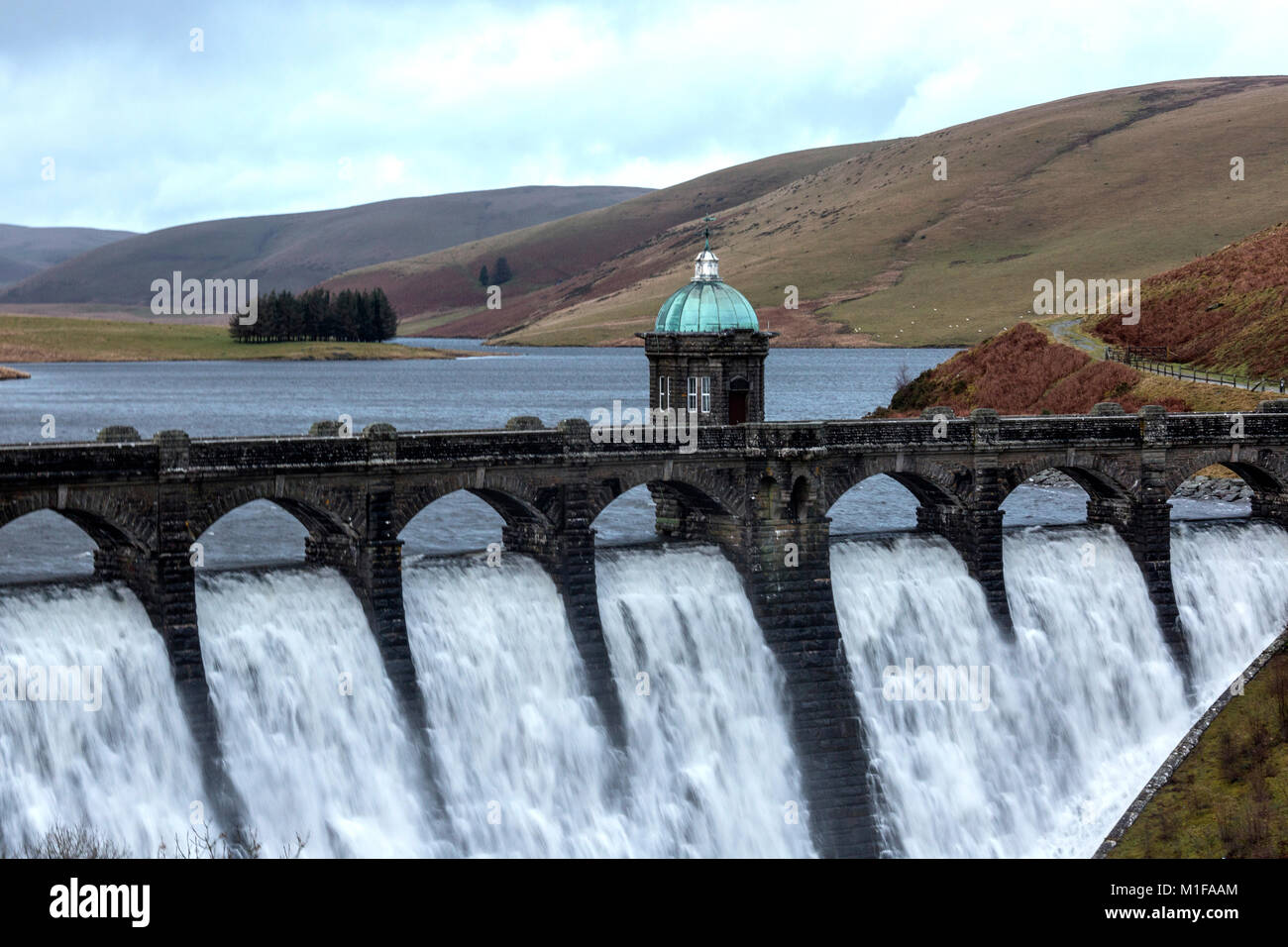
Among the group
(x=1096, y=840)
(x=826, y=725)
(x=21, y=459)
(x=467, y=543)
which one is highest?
(x=21, y=459)

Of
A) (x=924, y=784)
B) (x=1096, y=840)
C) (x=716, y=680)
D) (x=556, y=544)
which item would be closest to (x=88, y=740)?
(x=556, y=544)

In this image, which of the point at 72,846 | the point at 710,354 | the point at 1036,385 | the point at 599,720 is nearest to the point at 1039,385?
the point at 1036,385

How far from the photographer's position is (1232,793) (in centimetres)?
6125

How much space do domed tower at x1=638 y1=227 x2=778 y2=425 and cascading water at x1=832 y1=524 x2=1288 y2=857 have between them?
8.15m

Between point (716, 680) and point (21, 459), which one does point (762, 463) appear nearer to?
point (716, 680)

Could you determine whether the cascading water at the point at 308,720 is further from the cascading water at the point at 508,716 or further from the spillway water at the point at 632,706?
the cascading water at the point at 508,716

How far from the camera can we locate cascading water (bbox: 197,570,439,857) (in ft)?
156

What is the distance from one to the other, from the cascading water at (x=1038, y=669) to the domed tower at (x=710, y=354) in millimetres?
8153

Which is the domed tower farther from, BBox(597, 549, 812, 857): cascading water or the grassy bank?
the grassy bank

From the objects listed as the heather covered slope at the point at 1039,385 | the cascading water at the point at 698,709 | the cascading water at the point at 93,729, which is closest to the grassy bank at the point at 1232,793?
the cascading water at the point at 698,709

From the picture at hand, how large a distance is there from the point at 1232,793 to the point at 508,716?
28.7 meters

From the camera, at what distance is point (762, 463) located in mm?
61844

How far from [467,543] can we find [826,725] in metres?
33.2

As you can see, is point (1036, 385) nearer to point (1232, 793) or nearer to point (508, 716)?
point (1232, 793)
